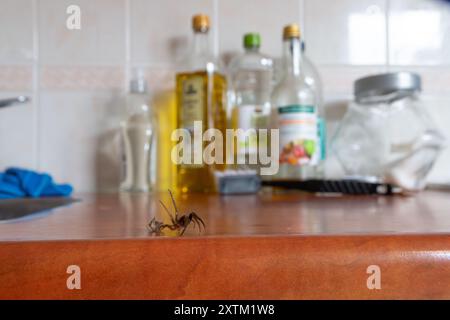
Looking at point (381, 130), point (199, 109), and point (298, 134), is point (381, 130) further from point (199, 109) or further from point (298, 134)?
point (199, 109)

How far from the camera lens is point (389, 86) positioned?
2.32ft

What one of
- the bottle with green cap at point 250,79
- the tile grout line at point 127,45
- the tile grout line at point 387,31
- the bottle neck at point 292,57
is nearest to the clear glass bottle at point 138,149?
the tile grout line at point 127,45

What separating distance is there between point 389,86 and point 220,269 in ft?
1.91

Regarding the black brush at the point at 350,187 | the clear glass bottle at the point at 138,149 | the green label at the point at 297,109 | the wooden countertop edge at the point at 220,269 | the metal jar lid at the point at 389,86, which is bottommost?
the wooden countertop edge at the point at 220,269

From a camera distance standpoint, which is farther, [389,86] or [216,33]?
[216,33]

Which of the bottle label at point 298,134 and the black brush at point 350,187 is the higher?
the bottle label at point 298,134

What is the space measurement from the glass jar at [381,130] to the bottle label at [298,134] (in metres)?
0.11

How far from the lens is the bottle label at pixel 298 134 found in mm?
678

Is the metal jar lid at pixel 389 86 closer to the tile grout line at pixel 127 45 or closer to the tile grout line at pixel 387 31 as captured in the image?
the tile grout line at pixel 387 31

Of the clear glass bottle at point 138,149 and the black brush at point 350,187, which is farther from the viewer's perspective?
the clear glass bottle at point 138,149

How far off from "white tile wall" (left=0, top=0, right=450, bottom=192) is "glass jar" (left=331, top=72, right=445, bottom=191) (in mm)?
52

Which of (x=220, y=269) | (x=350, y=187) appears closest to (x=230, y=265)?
(x=220, y=269)

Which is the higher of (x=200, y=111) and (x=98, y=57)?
(x=98, y=57)

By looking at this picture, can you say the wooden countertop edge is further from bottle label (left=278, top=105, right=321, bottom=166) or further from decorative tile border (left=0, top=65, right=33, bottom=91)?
decorative tile border (left=0, top=65, right=33, bottom=91)
